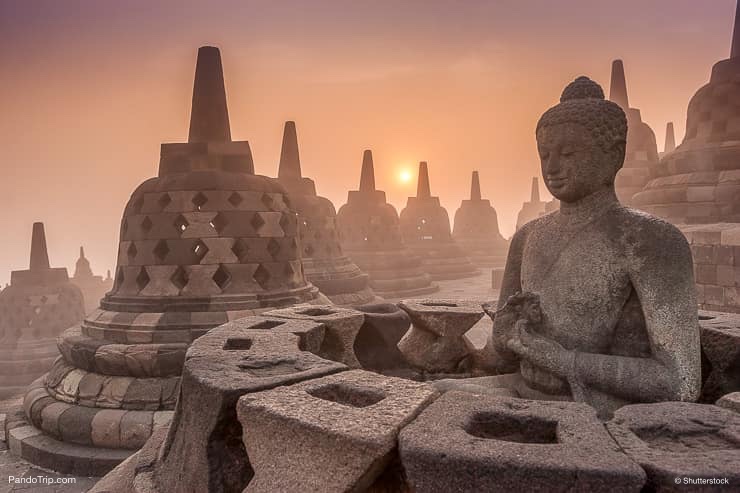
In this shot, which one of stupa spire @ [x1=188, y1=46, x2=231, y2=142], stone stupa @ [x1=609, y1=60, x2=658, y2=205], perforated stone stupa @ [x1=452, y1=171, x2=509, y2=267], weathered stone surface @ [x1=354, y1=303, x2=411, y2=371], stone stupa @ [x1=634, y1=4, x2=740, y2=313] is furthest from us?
perforated stone stupa @ [x1=452, y1=171, x2=509, y2=267]

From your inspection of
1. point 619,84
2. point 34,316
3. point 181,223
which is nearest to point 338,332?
point 181,223

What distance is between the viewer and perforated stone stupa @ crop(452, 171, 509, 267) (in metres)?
23.5

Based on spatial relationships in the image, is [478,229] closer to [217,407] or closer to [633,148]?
[633,148]

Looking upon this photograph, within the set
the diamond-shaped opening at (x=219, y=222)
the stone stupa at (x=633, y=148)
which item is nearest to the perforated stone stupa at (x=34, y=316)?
the diamond-shaped opening at (x=219, y=222)

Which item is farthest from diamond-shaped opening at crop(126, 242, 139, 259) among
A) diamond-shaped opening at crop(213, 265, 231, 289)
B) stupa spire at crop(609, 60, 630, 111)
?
stupa spire at crop(609, 60, 630, 111)

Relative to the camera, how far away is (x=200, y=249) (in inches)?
226

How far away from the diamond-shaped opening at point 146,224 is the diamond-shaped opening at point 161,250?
22 cm

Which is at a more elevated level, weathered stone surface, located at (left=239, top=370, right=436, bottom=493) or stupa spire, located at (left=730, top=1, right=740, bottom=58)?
stupa spire, located at (left=730, top=1, right=740, bottom=58)

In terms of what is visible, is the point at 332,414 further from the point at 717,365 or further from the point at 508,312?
the point at 717,365

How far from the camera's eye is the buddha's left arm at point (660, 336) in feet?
7.09

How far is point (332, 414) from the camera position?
174cm

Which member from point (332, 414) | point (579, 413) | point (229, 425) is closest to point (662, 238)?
point (579, 413)

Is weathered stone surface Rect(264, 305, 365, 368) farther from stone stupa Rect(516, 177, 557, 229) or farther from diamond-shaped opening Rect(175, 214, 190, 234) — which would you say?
stone stupa Rect(516, 177, 557, 229)

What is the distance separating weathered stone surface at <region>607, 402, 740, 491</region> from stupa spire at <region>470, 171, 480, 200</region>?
22.4m
